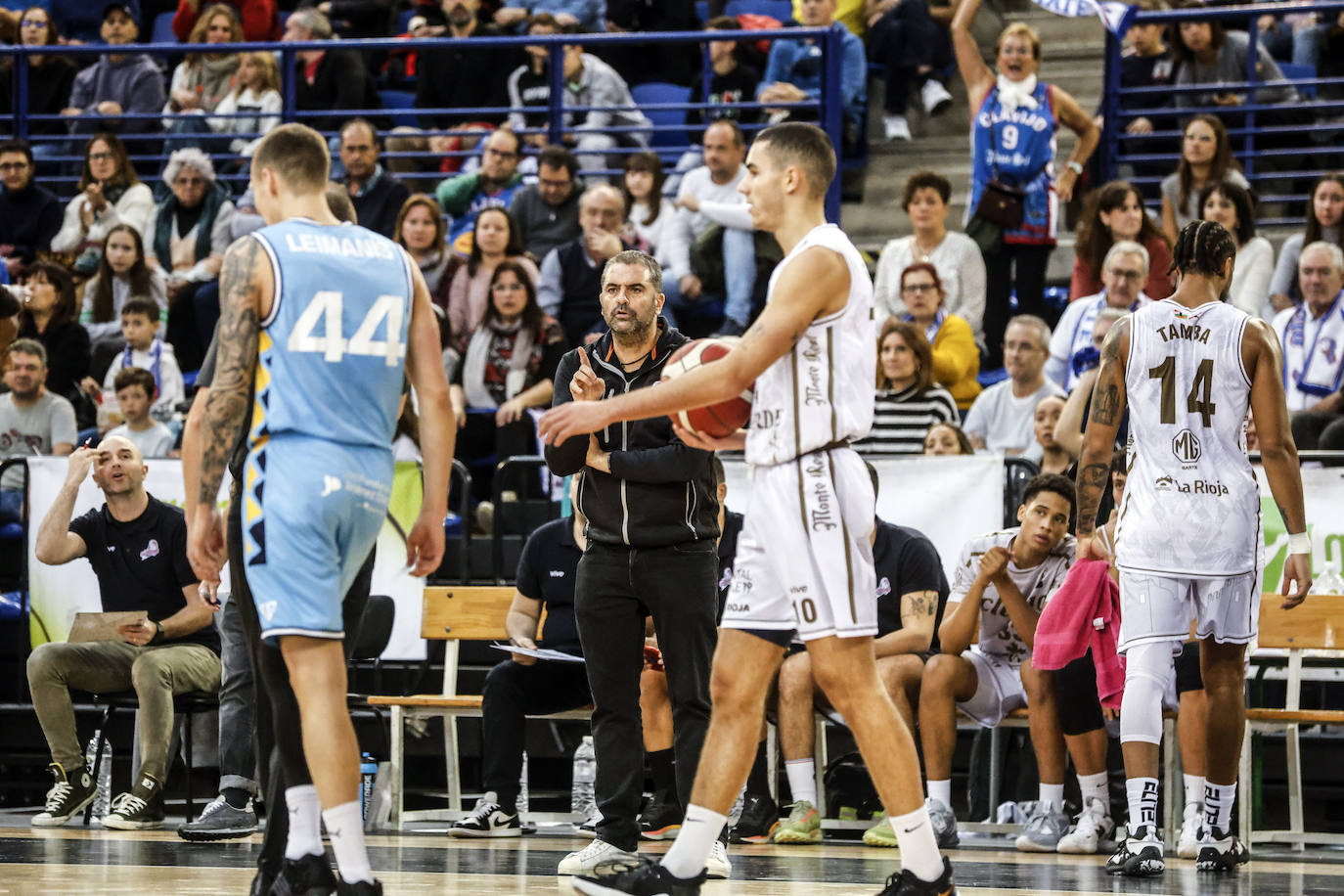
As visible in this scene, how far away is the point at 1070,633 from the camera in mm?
7945

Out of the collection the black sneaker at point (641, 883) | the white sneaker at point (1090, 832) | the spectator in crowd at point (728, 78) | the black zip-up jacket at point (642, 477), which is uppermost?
the spectator in crowd at point (728, 78)

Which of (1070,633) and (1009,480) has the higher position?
(1009,480)

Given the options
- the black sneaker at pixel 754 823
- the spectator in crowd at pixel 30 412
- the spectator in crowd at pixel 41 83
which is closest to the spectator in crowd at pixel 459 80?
the spectator in crowd at pixel 41 83

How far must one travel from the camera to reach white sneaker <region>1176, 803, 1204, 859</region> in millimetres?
7254

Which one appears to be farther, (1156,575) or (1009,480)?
(1009,480)

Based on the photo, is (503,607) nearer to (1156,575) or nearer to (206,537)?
(1156,575)

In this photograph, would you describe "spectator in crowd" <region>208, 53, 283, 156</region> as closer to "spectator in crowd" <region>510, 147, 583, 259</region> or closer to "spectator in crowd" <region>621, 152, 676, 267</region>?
"spectator in crowd" <region>510, 147, 583, 259</region>

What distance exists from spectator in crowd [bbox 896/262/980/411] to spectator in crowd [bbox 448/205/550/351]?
102 inches

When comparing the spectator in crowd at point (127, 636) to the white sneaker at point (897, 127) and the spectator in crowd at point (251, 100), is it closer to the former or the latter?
the spectator in crowd at point (251, 100)

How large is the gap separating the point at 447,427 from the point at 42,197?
1023cm

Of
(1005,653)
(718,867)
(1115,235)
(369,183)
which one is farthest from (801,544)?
(369,183)

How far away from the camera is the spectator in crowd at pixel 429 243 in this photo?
12.1m

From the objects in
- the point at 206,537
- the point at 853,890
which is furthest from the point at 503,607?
the point at 206,537

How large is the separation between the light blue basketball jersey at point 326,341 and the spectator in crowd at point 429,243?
275 inches
